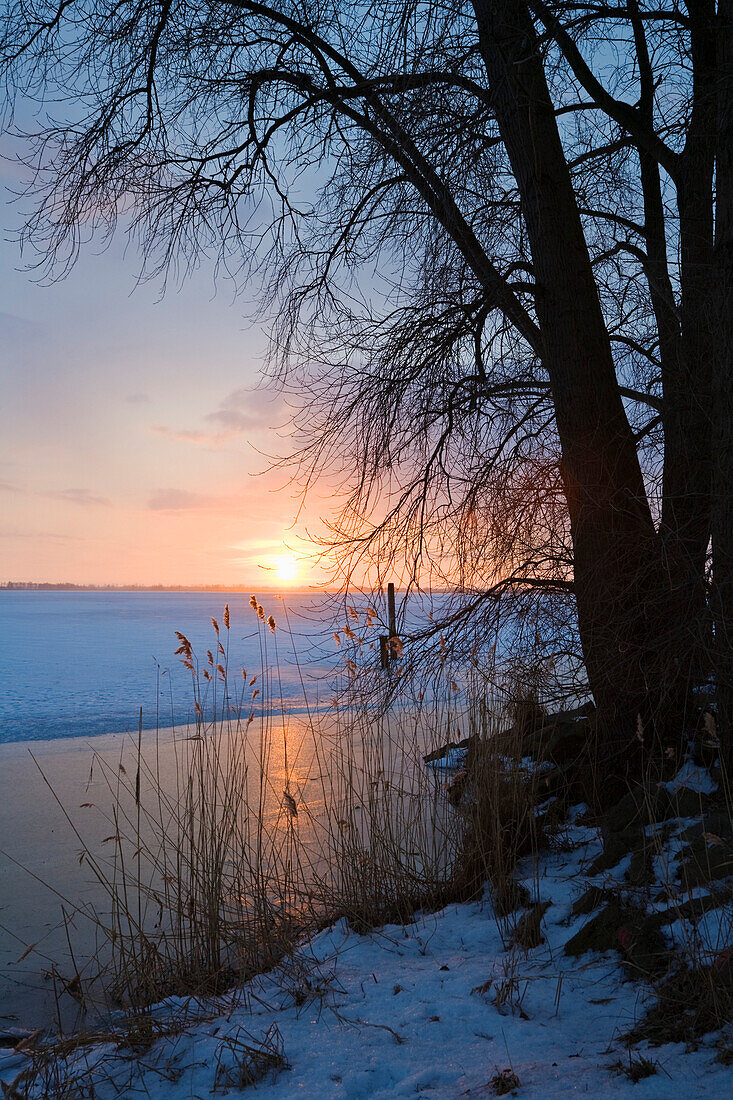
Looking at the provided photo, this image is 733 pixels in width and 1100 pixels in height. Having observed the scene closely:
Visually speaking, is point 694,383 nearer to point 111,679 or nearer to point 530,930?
point 530,930

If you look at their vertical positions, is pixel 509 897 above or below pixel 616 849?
below

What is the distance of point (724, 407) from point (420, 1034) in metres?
3.00

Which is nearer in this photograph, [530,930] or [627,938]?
[627,938]

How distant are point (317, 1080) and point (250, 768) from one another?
4370 mm

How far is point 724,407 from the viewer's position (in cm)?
377

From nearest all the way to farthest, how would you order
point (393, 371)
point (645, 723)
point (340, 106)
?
point (645, 723) < point (393, 371) < point (340, 106)

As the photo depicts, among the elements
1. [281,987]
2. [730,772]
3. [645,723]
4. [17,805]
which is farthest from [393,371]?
[17,805]

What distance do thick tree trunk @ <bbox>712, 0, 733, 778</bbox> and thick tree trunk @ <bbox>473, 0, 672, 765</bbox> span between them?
27 centimetres

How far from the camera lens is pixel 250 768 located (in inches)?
257

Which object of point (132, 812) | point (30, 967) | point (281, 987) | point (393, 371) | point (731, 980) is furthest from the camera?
point (132, 812)

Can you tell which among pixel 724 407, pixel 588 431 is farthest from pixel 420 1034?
pixel 588 431

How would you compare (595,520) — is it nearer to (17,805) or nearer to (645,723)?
(645,723)

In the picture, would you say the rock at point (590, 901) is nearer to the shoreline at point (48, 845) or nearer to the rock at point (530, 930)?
Result: the rock at point (530, 930)

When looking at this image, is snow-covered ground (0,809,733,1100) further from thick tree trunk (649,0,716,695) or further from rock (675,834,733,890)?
thick tree trunk (649,0,716,695)
